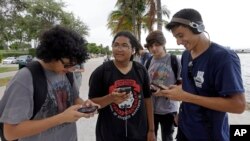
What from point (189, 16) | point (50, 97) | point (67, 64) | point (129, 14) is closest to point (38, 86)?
point (50, 97)

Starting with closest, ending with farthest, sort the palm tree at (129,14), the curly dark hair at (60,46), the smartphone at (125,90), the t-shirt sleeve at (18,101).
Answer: the t-shirt sleeve at (18,101) → the curly dark hair at (60,46) → the smartphone at (125,90) → the palm tree at (129,14)

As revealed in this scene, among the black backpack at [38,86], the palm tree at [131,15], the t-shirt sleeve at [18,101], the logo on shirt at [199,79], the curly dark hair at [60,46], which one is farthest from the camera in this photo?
the palm tree at [131,15]

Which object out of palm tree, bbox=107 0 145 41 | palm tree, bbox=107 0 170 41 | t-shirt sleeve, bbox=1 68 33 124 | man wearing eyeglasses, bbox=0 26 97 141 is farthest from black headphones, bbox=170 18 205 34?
palm tree, bbox=107 0 145 41

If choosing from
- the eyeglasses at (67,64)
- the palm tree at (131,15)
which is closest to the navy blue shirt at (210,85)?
the eyeglasses at (67,64)

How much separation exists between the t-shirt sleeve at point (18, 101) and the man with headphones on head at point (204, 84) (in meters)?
1.13

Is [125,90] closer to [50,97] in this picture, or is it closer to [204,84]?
[204,84]

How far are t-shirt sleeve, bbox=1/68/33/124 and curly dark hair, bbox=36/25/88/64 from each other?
0.85ft

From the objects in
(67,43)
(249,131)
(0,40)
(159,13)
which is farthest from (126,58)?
(0,40)

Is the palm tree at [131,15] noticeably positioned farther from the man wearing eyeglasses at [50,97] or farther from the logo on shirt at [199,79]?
the man wearing eyeglasses at [50,97]

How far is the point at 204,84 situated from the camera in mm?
2654

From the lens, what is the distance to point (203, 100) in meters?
2.57

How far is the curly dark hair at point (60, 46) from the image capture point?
7.91ft

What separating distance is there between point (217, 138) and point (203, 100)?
0.35m

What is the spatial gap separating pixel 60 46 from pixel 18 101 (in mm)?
489
